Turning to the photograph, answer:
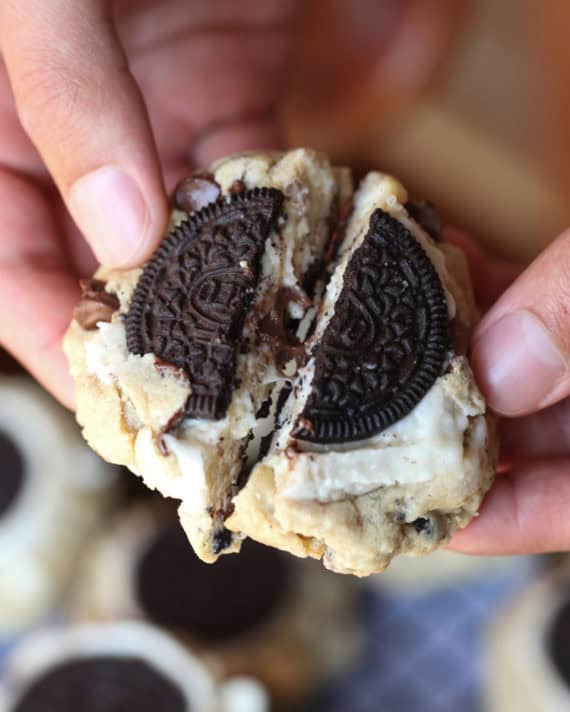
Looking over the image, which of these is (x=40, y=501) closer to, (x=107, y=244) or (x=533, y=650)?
(x=107, y=244)

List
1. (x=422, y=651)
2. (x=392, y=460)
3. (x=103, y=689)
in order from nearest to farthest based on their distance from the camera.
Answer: (x=392, y=460) < (x=103, y=689) < (x=422, y=651)

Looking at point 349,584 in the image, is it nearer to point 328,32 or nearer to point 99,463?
point 99,463

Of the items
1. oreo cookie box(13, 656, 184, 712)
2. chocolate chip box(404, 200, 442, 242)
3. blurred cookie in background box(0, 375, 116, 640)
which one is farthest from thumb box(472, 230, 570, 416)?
blurred cookie in background box(0, 375, 116, 640)

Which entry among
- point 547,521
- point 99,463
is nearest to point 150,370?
point 547,521

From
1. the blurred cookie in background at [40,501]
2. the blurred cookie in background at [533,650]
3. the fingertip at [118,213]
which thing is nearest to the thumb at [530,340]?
the fingertip at [118,213]

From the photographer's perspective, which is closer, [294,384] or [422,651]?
[294,384]

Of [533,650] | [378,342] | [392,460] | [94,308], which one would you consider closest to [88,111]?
[94,308]
